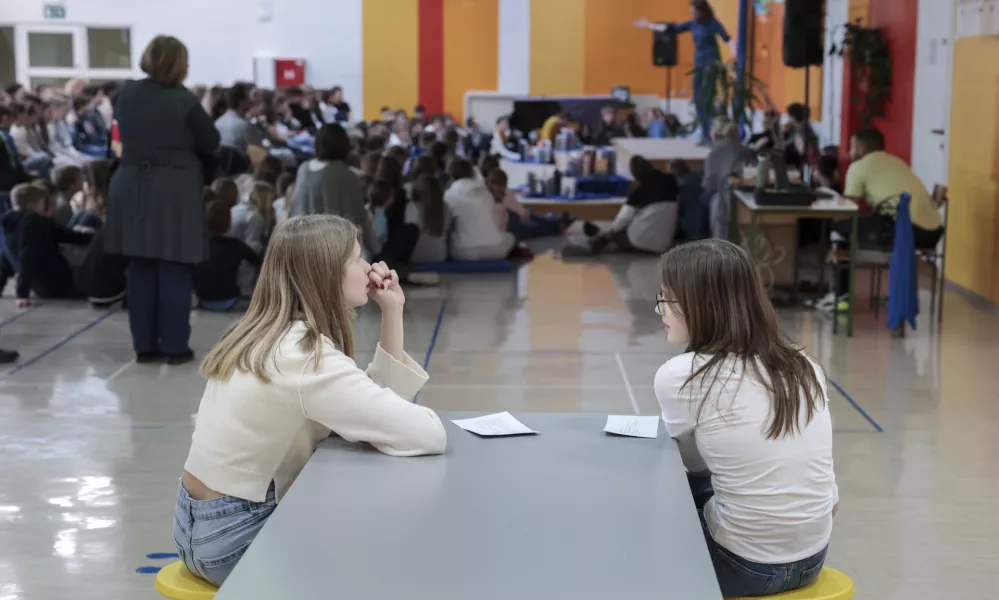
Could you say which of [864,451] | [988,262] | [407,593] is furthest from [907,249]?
[407,593]

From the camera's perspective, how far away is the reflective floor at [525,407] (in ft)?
11.1

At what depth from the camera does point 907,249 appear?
5.91 meters

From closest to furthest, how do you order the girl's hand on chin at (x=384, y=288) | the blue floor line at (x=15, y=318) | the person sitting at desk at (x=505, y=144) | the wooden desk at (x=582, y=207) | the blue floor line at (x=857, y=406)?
the girl's hand on chin at (x=384, y=288) → the blue floor line at (x=857, y=406) → the blue floor line at (x=15, y=318) → the wooden desk at (x=582, y=207) → the person sitting at desk at (x=505, y=144)

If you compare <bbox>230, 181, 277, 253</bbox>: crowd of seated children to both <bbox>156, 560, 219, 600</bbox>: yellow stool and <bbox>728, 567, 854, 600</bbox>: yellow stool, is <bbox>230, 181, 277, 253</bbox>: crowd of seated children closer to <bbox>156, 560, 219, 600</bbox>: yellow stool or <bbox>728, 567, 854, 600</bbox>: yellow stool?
<bbox>156, 560, 219, 600</bbox>: yellow stool

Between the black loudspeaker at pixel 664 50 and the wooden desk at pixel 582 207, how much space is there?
191 inches

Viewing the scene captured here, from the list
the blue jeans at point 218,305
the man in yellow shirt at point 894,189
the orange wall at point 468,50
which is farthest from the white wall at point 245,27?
the man in yellow shirt at point 894,189

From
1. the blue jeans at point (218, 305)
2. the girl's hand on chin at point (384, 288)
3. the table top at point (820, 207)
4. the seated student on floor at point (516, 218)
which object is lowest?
the blue jeans at point (218, 305)

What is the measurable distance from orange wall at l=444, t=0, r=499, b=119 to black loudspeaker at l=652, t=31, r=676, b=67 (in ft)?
8.68

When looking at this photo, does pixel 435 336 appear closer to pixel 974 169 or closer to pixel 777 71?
pixel 974 169

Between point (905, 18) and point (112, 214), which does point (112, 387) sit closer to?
point (112, 214)

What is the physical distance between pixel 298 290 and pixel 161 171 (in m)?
3.24

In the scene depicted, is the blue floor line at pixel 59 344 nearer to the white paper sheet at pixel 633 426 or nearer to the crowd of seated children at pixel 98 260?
the crowd of seated children at pixel 98 260

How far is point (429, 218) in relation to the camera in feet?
26.8

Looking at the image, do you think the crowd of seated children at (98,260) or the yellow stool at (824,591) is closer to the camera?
the yellow stool at (824,591)
